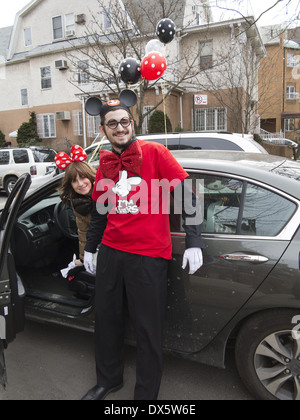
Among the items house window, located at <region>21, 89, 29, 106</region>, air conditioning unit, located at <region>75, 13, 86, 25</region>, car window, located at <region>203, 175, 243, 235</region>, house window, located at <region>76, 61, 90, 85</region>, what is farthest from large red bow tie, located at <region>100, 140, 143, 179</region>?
house window, located at <region>21, 89, 29, 106</region>

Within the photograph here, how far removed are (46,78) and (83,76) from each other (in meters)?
7.93

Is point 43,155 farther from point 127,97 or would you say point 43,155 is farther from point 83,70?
point 127,97

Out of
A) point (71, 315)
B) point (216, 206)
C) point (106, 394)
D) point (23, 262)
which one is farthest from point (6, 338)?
point (216, 206)

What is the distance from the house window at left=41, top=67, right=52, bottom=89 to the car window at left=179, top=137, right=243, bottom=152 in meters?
17.5

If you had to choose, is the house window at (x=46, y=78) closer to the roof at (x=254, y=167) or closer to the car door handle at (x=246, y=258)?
the roof at (x=254, y=167)

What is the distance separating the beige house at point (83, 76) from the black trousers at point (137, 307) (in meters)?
13.2

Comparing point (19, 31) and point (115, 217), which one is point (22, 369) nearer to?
point (115, 217)

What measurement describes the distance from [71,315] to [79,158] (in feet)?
4.23

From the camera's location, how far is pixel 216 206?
2.26 m

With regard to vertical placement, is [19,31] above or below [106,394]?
above

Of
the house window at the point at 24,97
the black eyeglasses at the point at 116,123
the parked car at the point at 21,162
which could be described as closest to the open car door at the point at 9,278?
the black eyeglasses at the point at 116,123

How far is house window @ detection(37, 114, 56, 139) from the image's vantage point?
21538 mm

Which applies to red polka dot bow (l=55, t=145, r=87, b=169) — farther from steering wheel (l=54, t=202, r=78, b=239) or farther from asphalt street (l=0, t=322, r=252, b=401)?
asphalt street (l=0, t=322, r=252, b=401)
